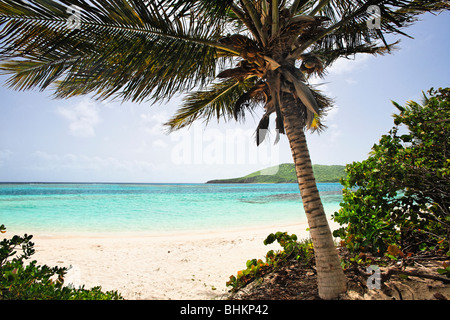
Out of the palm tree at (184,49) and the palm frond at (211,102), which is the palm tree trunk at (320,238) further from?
the palm frond at (211,102)

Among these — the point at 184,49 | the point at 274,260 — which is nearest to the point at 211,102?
the point at 184,49

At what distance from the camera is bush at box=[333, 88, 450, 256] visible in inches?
131

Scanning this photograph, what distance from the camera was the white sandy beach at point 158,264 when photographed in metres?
A: 4.41

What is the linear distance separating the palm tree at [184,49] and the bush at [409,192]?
1012mm

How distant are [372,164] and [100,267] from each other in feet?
20.3

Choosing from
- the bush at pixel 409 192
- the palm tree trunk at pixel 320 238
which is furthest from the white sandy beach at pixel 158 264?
the bush at pixel 409 192

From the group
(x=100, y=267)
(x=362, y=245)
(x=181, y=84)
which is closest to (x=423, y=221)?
(x=362, y=245)

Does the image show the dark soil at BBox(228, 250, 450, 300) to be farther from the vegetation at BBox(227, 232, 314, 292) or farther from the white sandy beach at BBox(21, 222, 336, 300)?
the white sandy beach at BBox(21, 222, 336, 300)

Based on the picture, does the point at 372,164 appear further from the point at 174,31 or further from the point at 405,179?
the point at 174,31

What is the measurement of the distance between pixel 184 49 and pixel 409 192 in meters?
3.86

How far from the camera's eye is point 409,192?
3590mm

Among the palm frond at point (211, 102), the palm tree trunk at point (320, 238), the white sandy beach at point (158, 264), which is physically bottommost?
the white sandy beach at point (158, 264)

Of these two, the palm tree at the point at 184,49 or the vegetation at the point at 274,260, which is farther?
the vegetation at the point at 274,260

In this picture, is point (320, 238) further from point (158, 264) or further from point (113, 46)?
point (158, 264)
